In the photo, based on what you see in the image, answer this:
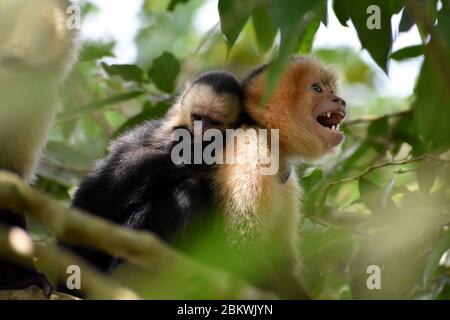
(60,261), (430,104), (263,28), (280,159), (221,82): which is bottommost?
(60,261)

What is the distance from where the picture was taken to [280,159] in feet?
18.5

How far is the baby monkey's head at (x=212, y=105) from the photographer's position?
17.9 feet

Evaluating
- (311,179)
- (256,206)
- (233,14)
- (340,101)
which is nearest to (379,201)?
(311,179)

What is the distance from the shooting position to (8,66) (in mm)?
4305

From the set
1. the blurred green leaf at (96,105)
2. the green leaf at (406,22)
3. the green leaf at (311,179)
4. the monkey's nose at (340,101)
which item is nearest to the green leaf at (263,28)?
the monkey's nose at (340,101)

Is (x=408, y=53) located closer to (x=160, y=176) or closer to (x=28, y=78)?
(x=160, y=176)

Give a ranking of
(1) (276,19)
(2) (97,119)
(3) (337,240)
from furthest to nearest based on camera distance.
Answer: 1. (2) (97,119)
2. (3) (337,240)
3. (1) (276,19)

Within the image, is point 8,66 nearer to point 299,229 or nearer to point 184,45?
point 299,229

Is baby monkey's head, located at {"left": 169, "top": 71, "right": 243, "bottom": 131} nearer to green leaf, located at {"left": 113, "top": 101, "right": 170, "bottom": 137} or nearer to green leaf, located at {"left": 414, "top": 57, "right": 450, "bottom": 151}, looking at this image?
green leaf, located at {"left": 113, "top": 101, "right": 170, "bottom": 137}

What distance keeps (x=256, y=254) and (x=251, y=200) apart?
35 cm

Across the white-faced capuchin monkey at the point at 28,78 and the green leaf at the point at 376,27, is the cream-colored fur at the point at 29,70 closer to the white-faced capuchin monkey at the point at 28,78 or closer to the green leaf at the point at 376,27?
the white-faced capuchin monkey at the point at 28,78

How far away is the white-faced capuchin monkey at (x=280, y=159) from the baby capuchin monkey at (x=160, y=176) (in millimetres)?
151

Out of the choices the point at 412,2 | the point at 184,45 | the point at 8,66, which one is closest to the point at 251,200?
the point at 8,66

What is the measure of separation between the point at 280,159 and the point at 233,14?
148cm
